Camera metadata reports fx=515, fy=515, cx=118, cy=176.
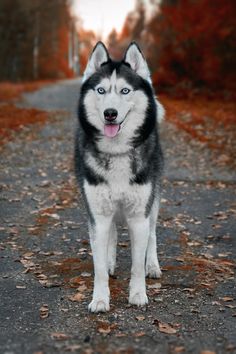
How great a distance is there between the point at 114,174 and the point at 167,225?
3349mm

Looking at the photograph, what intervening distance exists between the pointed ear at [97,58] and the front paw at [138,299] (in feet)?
6.77

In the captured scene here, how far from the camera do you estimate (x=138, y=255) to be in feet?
15.5

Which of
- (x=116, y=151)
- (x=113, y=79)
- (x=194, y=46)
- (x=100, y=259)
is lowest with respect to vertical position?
(x=100, y=259)

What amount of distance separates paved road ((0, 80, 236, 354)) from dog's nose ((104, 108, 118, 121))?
5.75ft

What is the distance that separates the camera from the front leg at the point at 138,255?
4660 millimetres

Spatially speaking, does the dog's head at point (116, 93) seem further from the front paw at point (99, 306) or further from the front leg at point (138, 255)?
the front paw at point (99, 306)

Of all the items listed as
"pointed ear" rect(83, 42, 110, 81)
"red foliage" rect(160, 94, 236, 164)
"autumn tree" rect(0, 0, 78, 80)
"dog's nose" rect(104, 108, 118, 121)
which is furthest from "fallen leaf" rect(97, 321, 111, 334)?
"autumn tree" rect(0, 0, 78, 80)

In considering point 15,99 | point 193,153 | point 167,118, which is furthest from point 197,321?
point 15,99

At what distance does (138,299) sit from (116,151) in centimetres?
140

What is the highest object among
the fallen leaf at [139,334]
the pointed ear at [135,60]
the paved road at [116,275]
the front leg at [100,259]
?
the pointed ear at [135,60]

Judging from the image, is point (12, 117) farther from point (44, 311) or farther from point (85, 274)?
point (44, 311)

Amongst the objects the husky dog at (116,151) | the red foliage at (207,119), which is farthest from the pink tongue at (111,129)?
the red foliage at (207,119)

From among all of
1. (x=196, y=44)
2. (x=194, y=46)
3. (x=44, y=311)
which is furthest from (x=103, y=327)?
(x=194, y=46)

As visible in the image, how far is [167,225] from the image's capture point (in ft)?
25.3
